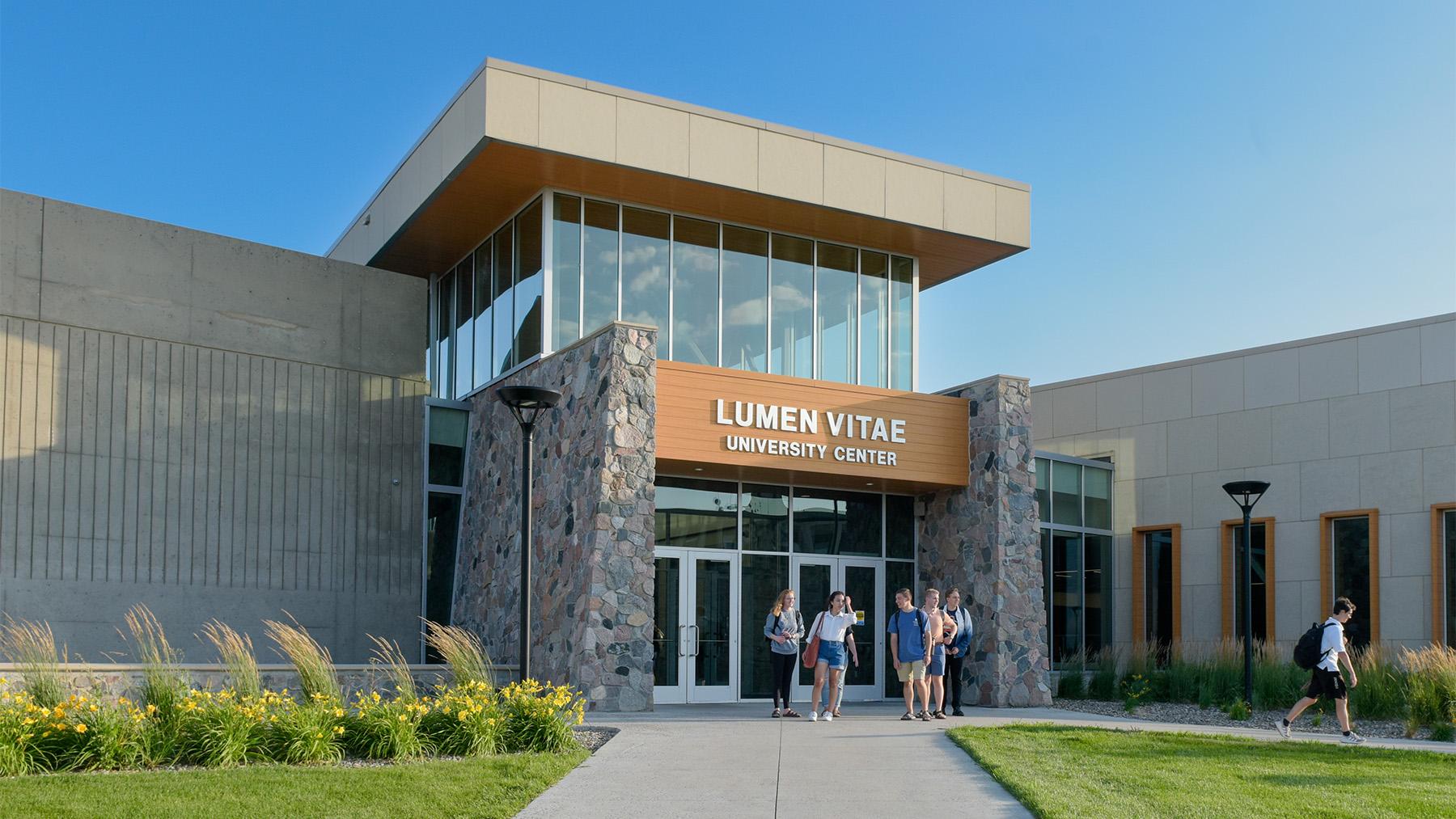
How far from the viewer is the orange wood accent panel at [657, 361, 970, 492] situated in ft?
63.6

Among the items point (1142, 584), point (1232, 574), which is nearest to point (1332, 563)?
point (1232, 574)

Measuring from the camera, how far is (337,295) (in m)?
22.4

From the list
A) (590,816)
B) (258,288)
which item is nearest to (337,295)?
(258,288)

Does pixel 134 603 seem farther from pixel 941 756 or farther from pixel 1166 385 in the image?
pixel 1166 385

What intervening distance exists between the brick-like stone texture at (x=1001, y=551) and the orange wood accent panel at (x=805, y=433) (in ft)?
1.48

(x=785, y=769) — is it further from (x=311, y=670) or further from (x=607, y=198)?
(x=607, y=198)

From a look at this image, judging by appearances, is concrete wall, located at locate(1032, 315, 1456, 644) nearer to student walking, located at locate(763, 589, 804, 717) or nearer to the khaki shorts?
the khaki shorts

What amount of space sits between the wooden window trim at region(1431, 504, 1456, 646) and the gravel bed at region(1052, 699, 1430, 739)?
5.12 m

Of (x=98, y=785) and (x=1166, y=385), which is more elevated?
(x=1166, y=385)

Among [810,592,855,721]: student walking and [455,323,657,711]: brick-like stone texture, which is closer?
[810,592,855,721]: student walking

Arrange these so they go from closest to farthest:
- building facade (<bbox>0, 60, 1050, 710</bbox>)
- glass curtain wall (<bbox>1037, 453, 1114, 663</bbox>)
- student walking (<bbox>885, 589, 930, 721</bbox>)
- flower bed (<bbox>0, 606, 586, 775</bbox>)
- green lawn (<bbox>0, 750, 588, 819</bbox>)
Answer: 1. green lawn (<bbox>0, 750, 588, 819</bbox>)
2. flower bed (<bbox>0, 606, 586, 775</bbox>)
3. student walking (<bbox>885, 589, 930, 721</bbox>)
4. building facade (<bbox>0, 60, 1050, 710</bbox>)
5. glass curtain wall (<bbox>1037, 453, 1114, 663</bbox>)

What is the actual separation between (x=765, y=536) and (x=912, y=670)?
14.8 ft

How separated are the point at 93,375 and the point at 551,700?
1045 cm

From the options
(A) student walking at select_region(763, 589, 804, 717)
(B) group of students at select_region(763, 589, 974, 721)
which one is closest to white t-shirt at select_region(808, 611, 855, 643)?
(B) group of students at select_region(763, 589, 974, 721)
